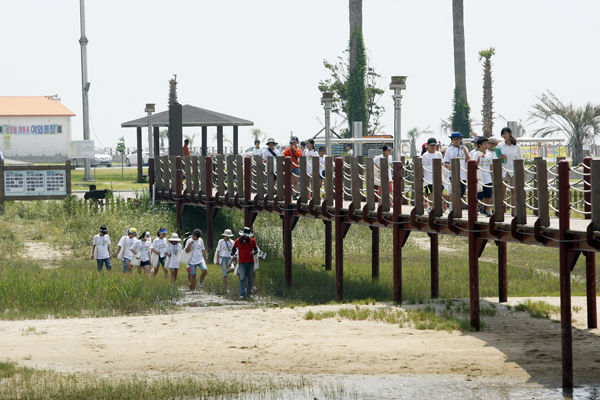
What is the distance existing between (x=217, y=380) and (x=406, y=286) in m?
8.89

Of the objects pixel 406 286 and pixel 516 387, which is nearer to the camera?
pixel 516 387

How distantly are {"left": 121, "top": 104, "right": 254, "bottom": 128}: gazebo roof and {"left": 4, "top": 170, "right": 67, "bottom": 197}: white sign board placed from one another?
732 cm

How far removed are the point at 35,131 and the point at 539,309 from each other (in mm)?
56093

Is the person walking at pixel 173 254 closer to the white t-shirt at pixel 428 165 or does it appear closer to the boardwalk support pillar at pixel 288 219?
the boardwalk support pillar at pixel 288 219

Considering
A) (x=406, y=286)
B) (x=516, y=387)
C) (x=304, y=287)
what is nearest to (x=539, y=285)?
(x=406, y=286)

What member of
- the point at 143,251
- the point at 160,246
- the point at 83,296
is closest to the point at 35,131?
the point at 143,251

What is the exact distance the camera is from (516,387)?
13.2 metres

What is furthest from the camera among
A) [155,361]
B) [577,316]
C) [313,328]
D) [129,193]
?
[129,193]

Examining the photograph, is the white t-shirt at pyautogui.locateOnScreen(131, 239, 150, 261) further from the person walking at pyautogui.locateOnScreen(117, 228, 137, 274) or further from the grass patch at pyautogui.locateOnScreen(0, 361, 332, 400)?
the grass patch at pyautogui.locateOnScreen(0, 361, 332, 400)

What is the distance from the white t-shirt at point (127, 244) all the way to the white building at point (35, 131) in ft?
153

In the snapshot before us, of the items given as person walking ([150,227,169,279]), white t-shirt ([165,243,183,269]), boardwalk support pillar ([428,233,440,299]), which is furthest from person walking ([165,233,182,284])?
boardwalk support pillar ([428,233,440,299])

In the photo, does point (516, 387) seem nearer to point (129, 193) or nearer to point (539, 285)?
point (539, 285)

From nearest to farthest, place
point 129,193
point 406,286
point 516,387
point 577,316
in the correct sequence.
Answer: point 516,387
point 577,316
point 406,286
point 129,193

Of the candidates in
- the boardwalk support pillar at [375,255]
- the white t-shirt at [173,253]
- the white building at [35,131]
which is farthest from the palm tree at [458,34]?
the white building at [35,131]
